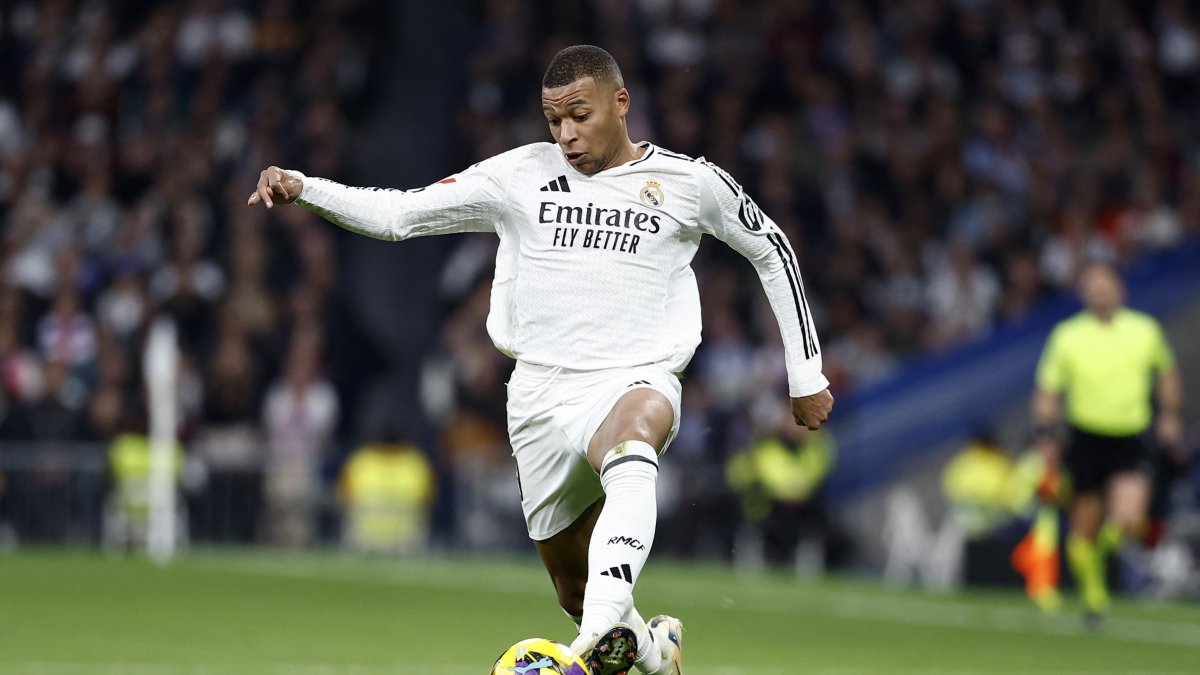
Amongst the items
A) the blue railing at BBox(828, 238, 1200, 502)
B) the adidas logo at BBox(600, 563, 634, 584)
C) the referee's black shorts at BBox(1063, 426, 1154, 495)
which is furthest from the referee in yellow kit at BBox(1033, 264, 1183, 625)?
the adidas logo at BBox(600, 563, 634, 584)

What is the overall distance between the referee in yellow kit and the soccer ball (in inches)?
320

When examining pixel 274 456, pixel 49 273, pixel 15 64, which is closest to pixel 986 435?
pixel 274 456

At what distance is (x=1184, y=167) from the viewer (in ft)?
73.5

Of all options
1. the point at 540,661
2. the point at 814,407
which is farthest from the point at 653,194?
the point at 540,661

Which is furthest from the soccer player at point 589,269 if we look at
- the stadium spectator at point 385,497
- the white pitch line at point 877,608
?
the stadium spectator at point 385,497

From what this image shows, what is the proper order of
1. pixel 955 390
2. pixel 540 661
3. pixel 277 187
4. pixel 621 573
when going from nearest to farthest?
pixel 540 661
pixel 621 573
pixel 277 187
pixel 955 390

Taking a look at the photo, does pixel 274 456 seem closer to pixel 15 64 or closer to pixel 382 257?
pixel 382 257

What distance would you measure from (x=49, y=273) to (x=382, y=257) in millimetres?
3618

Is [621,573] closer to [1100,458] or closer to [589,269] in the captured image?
[589,269]

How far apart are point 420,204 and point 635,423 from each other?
109cm

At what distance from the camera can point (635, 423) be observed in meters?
6.92

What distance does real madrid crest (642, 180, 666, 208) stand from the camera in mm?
7250

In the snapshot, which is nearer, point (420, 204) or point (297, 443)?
point (420, 204)

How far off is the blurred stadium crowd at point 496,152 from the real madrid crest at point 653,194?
13.6 meters
